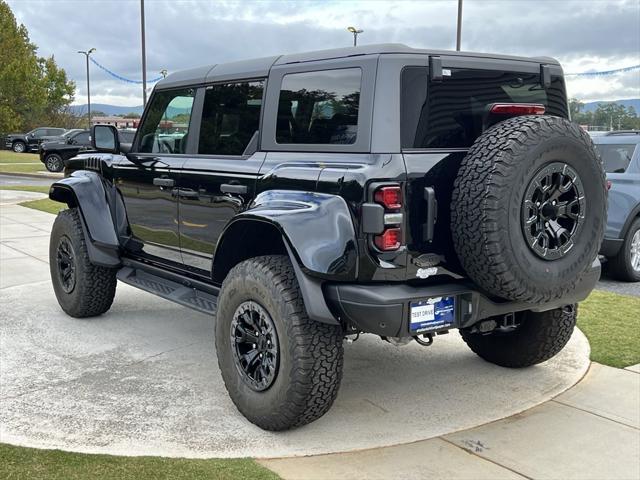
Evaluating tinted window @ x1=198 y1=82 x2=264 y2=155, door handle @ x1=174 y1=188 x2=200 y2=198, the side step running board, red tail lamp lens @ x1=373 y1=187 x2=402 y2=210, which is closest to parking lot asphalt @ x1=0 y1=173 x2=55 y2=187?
the side step running board

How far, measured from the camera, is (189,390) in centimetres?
415

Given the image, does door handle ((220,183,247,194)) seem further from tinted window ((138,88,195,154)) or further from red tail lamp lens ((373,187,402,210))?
red tail lamp lens ((373,187,402,210))

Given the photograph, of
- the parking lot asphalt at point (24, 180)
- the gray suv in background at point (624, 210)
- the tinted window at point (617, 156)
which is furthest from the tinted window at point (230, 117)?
the parking lot asphalt at point (24, 180)

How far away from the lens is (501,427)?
368 cm

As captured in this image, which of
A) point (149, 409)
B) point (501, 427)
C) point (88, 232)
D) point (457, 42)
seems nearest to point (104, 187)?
point (88, 232)

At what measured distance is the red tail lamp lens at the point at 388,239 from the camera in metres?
3.11

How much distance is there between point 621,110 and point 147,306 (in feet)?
77.8

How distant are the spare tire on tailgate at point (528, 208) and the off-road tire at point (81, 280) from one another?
3401 millimetres

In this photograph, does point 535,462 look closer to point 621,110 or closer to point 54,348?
point 54,348

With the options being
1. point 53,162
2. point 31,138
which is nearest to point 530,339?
point 53,162

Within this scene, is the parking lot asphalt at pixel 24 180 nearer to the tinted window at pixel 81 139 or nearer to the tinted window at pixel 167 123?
the tinted window at pixel 81 139

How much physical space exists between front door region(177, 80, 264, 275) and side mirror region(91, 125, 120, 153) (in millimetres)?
1061

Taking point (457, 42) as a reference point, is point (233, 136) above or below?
below

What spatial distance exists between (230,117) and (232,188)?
584 mm
